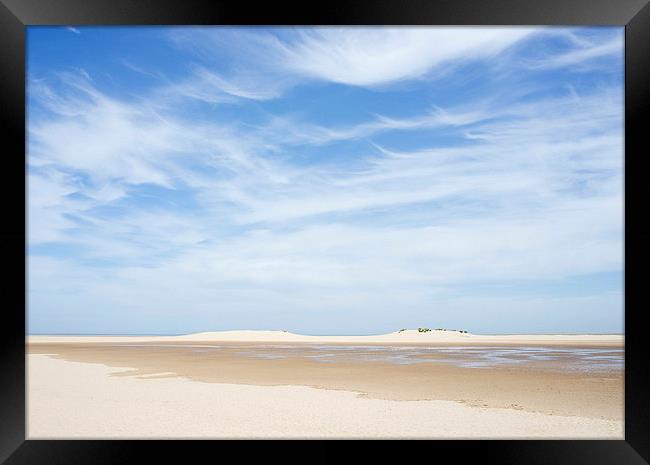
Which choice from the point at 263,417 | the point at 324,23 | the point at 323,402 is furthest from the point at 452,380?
the point at 324,23

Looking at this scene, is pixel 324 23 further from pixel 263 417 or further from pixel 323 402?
pixel 323 402

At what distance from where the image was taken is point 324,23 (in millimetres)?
2488

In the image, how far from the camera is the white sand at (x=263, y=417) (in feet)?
10.6

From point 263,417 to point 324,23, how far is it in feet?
8.64

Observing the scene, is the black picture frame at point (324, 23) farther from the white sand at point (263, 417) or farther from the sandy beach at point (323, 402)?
the sandy beach at point (323, 402)

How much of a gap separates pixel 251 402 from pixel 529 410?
2.23 m

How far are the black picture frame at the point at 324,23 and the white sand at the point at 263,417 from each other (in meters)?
0.30

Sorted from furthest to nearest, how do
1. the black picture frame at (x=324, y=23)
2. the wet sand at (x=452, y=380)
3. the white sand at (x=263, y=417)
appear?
the wet sand at (x=452, y=380) → the white sand at (x=263, y=417) → the black picture frame at (x=324, y=23)

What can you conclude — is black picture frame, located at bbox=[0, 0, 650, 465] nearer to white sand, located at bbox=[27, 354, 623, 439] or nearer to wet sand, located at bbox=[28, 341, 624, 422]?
white sand, located at bbox=[27, 354, 623, 439]

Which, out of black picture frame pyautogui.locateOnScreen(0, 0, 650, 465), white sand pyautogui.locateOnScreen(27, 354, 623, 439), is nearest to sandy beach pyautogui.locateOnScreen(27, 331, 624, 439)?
white sand pyautogui.locateOnScreen(27, 354, 623, 439)

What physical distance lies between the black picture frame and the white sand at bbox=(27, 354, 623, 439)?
0.30 meters

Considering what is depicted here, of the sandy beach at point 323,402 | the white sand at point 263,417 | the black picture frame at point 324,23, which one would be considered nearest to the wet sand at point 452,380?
the sandy beach at point 323,402

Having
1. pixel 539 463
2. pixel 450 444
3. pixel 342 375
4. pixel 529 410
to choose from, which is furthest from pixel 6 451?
pixel 342 375

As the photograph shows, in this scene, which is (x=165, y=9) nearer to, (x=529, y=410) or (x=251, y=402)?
(x=251, y=402)
